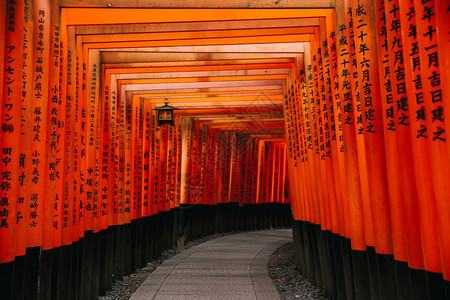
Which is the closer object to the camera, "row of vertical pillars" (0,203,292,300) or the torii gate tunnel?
the torii gate tunnel

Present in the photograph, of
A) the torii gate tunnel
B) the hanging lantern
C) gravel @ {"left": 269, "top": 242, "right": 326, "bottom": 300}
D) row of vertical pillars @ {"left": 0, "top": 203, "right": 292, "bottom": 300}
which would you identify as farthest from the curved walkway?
the hanging lantern

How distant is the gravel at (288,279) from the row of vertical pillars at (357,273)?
17 centimetres

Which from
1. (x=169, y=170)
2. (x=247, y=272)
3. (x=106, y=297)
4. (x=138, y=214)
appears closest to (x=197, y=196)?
(x=169, y=170)

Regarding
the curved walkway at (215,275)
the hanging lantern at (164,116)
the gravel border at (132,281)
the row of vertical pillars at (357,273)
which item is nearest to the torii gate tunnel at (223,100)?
the row of vertical pillars at (357,273)

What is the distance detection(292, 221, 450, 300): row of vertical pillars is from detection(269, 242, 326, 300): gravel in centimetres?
17

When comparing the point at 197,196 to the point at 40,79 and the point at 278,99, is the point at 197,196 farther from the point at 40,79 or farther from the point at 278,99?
the point at 40,79

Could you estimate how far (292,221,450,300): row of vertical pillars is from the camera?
2.76 metres

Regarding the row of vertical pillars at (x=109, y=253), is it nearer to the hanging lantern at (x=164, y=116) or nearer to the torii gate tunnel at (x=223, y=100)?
the torii gate tunnel at (x=223, y=100)

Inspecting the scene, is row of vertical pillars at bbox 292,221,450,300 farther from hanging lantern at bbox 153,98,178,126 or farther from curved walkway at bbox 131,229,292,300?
hanging lantern at bbox 153,98,178,126

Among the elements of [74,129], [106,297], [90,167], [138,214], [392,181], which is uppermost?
[74,129]

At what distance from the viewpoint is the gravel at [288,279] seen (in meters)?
6.28

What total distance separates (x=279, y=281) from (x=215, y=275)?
1309mm

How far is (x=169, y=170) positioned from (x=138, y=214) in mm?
2666

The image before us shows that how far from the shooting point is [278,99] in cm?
1062
